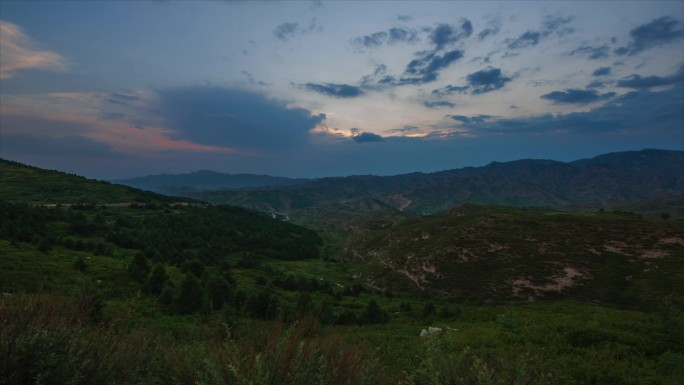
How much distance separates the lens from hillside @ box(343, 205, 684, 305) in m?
66.4

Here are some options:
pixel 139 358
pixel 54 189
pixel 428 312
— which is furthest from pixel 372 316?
pixel 54 189

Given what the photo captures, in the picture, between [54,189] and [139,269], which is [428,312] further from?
[54,189]

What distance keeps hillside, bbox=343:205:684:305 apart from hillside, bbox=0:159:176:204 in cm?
13124

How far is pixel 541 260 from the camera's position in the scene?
3105 inches

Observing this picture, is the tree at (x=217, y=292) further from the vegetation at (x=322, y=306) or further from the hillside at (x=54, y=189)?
the hillside at (x=54, y=189)

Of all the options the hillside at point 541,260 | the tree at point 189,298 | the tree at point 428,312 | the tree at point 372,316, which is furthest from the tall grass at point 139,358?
the hillside at point 541,260

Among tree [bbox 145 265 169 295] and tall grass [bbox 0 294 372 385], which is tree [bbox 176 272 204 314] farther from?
tall grass [bbox 0 294 372 385]

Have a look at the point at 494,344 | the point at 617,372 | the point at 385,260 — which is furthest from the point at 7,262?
the point at 385,260

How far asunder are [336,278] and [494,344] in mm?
78990

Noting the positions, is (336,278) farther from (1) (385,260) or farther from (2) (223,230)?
(2) (223,230)

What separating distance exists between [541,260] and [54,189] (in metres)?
200

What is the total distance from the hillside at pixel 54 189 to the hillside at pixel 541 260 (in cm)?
13124

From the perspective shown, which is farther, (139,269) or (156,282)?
(139,269)

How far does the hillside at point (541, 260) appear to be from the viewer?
66.4 m
